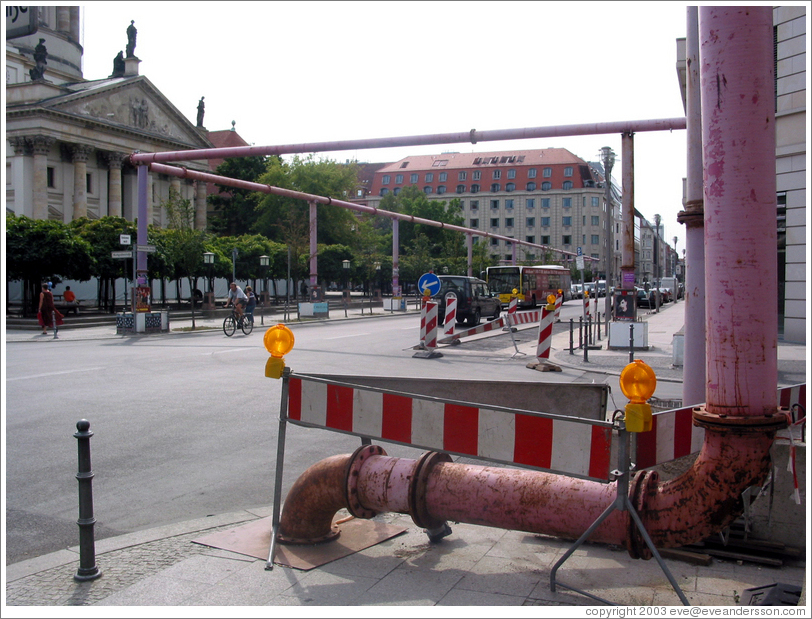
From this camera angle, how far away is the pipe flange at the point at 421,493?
399 centimetres

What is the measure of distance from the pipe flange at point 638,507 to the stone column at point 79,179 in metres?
60.8

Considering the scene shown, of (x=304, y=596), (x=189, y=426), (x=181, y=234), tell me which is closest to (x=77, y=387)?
(x=189, y=426)

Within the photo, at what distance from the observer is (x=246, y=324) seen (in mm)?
24234

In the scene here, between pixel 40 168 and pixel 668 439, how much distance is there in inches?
2363

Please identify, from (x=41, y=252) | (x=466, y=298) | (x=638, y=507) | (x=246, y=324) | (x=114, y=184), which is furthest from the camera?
(x=114, y=184)

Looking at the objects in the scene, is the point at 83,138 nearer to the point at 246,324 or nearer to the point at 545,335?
the point at 246,324

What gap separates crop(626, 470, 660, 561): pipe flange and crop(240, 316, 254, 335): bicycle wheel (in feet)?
70.0

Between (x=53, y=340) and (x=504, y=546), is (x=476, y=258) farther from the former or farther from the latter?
(x=504, y=546)

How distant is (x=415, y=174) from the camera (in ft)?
393

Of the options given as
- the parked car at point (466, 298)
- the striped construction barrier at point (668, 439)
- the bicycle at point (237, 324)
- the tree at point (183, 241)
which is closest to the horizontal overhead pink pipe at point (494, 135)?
the bicycle at point (237, 324)

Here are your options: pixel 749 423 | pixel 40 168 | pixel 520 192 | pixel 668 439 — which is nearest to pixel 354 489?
pixel 668 439

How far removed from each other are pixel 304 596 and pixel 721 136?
9.96 feet

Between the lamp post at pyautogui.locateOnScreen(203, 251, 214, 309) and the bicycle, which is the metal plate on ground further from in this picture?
the lamp post at pyautogui.locateOnScreen(203, 251, 214, 309)

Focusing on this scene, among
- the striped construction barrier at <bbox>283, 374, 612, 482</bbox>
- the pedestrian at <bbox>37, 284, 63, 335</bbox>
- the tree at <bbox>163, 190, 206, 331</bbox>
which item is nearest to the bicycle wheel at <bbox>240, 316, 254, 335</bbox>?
the pedestrian at <bbox>37, 284, 63, 335</bbox>
